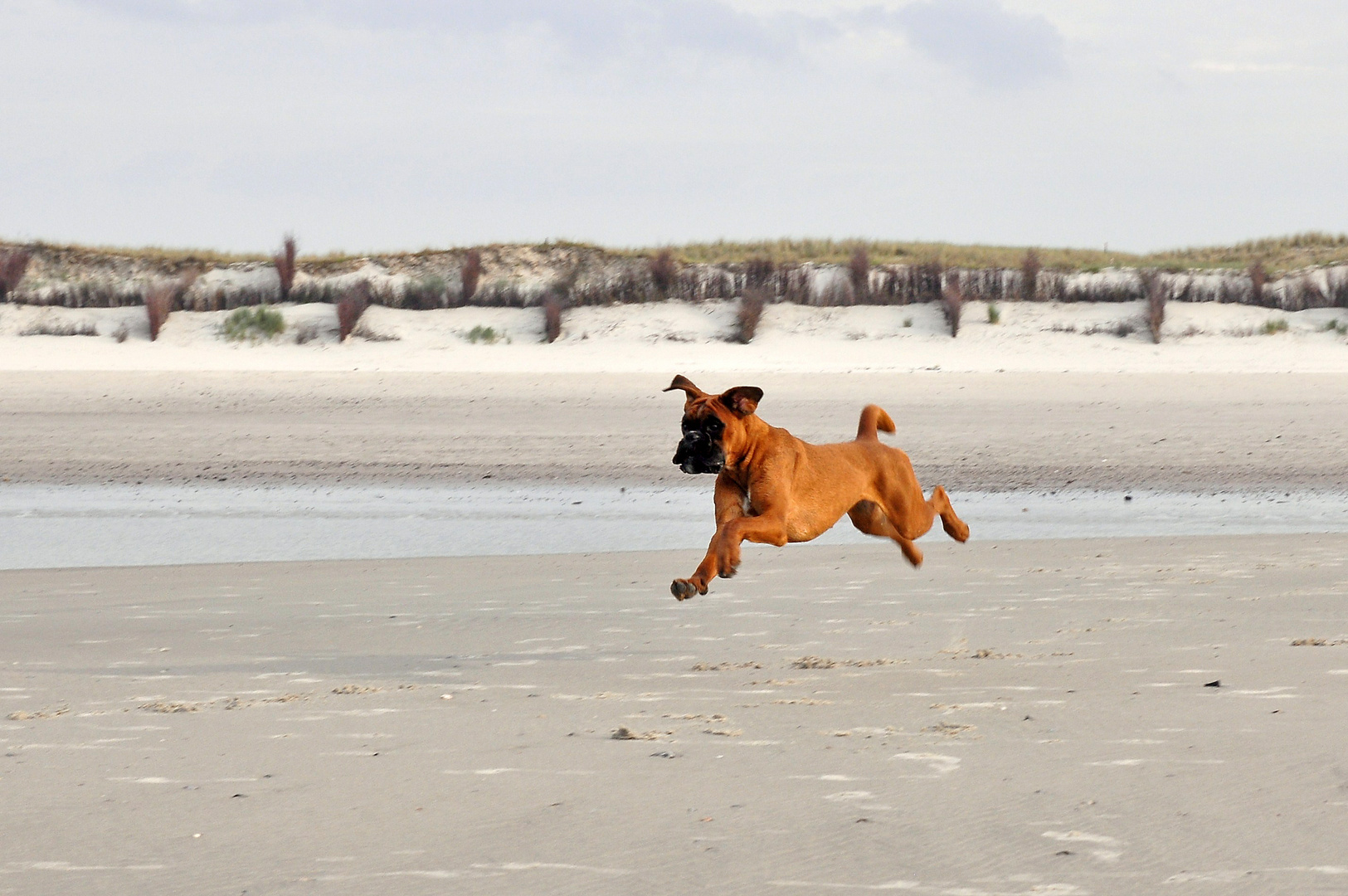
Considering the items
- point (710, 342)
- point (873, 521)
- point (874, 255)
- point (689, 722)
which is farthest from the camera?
point (874, 255)

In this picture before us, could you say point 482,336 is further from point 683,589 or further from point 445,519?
point 683,589

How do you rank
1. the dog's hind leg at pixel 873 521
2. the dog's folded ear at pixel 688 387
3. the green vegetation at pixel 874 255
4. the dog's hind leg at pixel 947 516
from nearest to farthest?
1. the dog's folded ear at pixel 688 387
2. the dog's hind leg at pixel 873 521
3. the dog's hind leg at pixel 947 516
4. the green vegetation at pixel 874 255

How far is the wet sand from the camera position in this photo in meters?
3.27

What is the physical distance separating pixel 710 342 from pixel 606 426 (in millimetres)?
8268

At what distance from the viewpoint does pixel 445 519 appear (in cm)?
1123

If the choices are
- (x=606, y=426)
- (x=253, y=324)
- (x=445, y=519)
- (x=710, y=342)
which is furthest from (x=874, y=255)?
(x=445, y=519)

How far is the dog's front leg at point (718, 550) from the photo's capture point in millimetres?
5223

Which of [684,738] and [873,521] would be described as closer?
[684,738]

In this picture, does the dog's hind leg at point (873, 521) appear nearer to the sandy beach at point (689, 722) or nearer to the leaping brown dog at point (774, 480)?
the leaping brown dog at point (774, 480)

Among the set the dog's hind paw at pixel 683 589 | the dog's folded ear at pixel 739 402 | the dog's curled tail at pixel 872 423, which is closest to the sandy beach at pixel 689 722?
the dog's hind paw at pixel 683 589

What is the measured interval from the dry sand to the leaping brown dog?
7044 millimetres

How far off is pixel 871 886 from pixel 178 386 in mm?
17705

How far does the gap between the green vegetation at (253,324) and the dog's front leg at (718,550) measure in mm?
20022

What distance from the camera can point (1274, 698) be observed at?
4.74 metres
